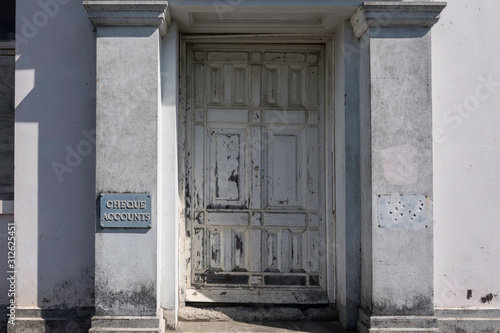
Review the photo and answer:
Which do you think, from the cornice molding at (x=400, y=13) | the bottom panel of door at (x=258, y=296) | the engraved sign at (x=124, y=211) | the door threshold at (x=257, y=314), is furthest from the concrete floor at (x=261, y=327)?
the cornice molding at (x=400, y=13)

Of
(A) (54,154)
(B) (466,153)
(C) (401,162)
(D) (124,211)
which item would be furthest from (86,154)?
(B) (466,153)

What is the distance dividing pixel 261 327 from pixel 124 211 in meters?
1.83

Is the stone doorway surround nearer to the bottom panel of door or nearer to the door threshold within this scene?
the door threshold

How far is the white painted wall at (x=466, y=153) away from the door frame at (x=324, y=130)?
3.44ft

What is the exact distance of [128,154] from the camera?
15.2 feet

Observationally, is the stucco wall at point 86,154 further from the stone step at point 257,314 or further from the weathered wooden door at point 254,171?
the weathered wooden door at point 254,171

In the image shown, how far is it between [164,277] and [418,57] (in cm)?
322

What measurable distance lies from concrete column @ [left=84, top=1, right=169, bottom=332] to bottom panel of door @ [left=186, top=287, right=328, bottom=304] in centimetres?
87

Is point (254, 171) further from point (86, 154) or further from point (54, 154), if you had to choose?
point (54, 154)

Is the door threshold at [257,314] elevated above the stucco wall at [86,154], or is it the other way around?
the stucco wall at [86,154]

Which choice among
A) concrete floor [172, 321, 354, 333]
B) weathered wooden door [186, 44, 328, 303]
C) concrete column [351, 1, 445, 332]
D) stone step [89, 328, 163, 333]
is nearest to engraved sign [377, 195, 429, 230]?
concrete column [351, 1, 445, 332]

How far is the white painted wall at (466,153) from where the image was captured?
4.98m

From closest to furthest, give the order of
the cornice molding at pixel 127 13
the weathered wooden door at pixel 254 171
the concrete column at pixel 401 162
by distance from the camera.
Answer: the cornice molding at pixel 127 13 < the concrete column at pixel 401 162 < the weathered wooden door at pixel 254 171

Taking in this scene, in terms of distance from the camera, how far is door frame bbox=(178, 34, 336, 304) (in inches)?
210
